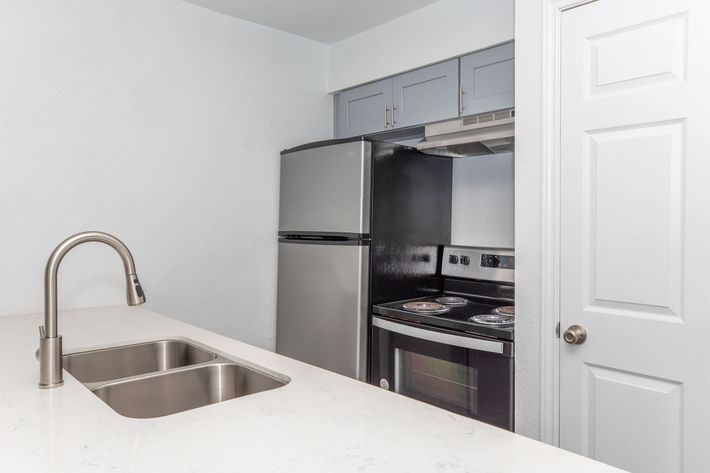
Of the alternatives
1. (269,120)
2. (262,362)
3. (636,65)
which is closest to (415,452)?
(262,362)

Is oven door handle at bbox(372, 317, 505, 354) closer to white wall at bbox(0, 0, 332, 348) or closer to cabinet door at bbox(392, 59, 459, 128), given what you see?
white wall at bbox(0, 0, 332, 348)

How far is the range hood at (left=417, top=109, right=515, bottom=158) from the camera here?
203 cm

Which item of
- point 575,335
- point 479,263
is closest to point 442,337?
point 575,335

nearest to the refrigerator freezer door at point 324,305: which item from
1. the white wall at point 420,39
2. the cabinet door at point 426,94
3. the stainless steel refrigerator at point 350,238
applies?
the stainless steel refrigerator at point 350,238

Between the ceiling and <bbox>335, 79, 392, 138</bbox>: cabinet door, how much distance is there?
34 cm

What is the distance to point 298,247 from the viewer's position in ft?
9.06

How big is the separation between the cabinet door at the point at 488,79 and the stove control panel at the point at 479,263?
2.32 feet

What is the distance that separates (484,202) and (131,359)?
1.87 meters

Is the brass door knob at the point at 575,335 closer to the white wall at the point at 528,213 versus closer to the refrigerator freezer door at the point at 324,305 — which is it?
the white wall at the point at 528,213

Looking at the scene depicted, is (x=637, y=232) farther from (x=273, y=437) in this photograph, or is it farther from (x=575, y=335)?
(x=273, y=437)

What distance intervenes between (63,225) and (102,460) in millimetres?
1723

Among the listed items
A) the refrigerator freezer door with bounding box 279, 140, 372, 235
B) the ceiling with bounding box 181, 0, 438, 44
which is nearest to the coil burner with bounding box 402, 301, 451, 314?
the refrigerator freezer door with bounding box 279, 140, 372, 235

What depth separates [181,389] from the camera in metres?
1.38

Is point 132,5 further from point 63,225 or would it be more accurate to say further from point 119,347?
point 119,347
